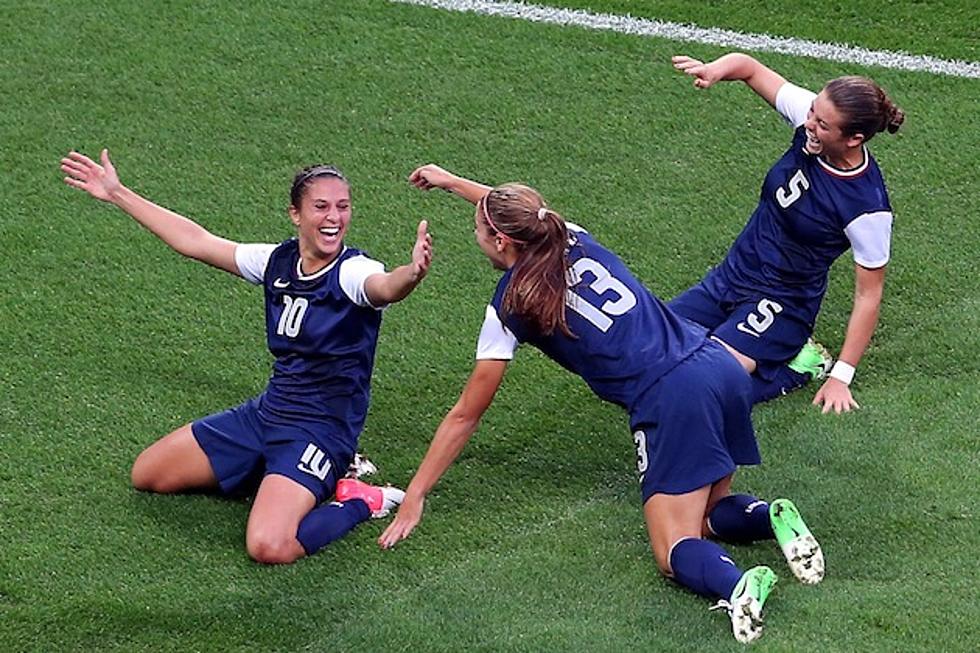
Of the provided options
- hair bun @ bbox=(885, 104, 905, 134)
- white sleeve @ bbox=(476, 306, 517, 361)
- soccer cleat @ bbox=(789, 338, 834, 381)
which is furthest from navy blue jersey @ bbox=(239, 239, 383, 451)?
hair bun @ bbox=(885, 104, 905, 134)

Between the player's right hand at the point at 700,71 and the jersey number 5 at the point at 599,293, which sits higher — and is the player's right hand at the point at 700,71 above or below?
above

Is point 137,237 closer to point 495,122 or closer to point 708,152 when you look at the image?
point 495,122

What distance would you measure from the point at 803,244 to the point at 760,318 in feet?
1.08

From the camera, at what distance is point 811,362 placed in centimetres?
654

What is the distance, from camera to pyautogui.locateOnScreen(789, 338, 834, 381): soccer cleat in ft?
21.4

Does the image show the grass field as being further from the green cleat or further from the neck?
the neck

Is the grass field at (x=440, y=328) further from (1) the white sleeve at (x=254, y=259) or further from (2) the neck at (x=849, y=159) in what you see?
(2) the neck at (x=849, y=159)

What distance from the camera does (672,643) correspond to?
489cm

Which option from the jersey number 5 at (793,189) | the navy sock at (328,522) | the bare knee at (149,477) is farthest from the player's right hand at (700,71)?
the bare knee at (149,477)

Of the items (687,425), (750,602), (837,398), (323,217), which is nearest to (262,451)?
(323,217)

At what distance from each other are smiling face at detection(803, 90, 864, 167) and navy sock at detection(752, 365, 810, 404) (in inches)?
34.6

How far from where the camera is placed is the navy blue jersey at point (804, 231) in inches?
240

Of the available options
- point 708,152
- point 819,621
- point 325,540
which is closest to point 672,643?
point 819,621

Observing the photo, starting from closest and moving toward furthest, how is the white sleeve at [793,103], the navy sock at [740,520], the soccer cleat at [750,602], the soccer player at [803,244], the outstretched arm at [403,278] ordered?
1. the soccer cleat at [750,602]
2. the outstretched arm at [403,278]
3. the navy sock at [740,520]
4. the soccer player at [803,244]
5. the white sleeve at [793,103]
